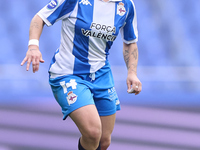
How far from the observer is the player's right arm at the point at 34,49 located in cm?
348

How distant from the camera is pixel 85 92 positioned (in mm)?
3855

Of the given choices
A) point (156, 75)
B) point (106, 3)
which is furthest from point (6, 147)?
point (156, 75)

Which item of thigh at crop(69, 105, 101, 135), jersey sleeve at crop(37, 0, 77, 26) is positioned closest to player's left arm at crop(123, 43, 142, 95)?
thigh at crop(69, 105, 101, 135)

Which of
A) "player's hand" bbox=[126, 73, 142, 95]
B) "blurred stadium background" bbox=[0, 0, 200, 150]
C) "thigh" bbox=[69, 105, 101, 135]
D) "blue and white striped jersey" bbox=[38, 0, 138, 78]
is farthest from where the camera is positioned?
"blurred stadium background" bbox=[0, 0, 200, 150]

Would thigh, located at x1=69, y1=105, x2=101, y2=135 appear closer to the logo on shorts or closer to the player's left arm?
the logo on shorts

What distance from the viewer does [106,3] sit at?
407 cm

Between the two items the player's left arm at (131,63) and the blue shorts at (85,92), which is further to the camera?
the player's left arm at (131,63)

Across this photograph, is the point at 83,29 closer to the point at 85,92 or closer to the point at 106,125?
the point at 85,92

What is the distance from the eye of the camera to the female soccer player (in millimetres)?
3777

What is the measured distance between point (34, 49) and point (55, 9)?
44cm

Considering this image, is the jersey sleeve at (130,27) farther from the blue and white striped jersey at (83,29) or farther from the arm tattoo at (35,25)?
the arm tattoo at (35,25)

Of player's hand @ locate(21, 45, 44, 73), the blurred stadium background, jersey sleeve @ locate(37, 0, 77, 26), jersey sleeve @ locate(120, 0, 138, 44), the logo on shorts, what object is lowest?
the blurred stadium background

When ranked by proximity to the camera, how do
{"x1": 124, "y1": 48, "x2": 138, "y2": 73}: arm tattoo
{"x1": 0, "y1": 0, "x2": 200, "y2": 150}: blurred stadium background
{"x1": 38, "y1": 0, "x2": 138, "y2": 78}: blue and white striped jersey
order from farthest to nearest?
{"x1": 0, "y1": 0, "x2": 200, "y2": 150}: blurred stadium background
{"x1": 124, "y1": 48, "x2": 138, "y2": 73}: arm tattoo
{"x1": 38, "y1": 0, "x2": 138, "y2": 78}: blue and white striped jersey

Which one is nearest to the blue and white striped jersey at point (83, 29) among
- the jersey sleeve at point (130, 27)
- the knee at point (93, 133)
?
the jersey sleeve at point (130, 27)
